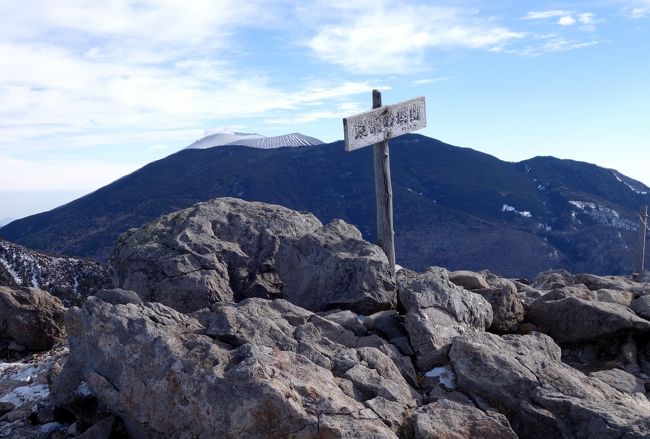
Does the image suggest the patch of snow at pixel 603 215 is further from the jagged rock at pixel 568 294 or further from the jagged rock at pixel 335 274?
the jagged rock at pixel 335 274

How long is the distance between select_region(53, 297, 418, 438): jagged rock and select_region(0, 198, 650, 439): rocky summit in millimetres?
20

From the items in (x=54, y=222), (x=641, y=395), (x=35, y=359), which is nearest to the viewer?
(x=641, y=395)

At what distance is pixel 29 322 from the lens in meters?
11.8

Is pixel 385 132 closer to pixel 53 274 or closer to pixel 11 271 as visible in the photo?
pixel 53 274

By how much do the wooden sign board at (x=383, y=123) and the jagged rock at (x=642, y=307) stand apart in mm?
5229

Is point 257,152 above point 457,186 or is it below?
above

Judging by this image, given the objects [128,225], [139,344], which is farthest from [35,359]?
[128,225]

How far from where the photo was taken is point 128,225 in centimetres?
7431

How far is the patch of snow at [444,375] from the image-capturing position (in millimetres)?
7246

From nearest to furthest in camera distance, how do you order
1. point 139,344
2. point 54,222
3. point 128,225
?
point 139,344, point 128,225, point 54,222

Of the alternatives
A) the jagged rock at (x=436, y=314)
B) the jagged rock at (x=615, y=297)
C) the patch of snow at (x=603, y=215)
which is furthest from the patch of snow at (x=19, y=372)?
the patch of snow at (x=603, y=215)

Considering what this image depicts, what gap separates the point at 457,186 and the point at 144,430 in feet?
283

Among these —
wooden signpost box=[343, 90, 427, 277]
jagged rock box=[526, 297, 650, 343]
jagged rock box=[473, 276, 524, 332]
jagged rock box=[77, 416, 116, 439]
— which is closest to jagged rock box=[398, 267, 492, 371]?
jagged rock box=[473, 276, 524, 332]

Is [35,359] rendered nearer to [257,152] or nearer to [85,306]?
[85,306]
